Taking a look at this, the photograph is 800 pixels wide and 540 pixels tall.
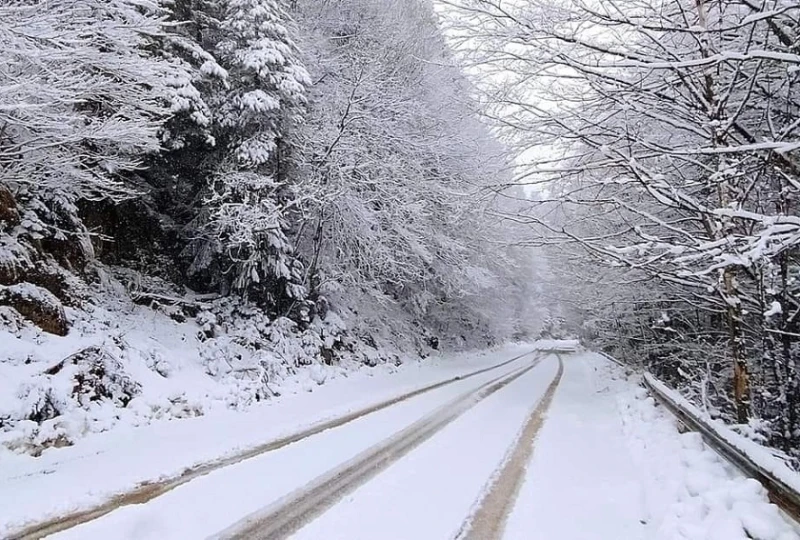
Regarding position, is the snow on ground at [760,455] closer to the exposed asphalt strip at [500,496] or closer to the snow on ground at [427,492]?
the exposed asphalt strip at [500,496]

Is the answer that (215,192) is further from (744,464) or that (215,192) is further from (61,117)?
(744,464)

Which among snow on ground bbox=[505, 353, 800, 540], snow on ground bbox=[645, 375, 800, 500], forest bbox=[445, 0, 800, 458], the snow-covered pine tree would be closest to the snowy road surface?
snow on ground bbox=[505, 353, 800, 540]

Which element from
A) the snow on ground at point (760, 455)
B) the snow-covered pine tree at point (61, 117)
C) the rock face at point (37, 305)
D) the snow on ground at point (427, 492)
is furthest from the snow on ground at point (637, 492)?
the rock face at point (37, 305)

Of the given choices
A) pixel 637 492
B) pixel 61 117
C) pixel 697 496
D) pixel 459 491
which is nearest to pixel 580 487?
pixel 637 492

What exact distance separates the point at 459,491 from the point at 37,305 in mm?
7378

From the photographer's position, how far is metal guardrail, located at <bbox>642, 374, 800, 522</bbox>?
11.7 feet

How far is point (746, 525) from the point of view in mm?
3646

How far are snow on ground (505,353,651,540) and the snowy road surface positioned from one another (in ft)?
0.06

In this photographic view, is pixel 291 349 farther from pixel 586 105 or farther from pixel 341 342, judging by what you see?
pixel 586 105

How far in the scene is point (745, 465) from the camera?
4.47m

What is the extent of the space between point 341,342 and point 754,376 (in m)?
10.9

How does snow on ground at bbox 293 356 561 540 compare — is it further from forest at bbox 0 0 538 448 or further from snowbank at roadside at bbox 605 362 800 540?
forest at bbox 0 0 538 448

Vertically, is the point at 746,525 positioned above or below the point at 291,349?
above

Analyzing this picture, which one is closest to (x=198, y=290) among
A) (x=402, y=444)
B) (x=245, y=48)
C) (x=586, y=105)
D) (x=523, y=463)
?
(x=245, y=48)
